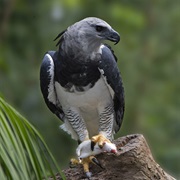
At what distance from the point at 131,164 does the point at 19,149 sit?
104cm

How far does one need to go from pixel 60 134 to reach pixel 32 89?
85 cm

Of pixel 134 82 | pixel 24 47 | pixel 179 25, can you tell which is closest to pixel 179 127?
pixel 134 82

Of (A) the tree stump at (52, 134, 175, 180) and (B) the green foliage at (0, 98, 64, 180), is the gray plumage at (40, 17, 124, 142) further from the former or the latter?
(B) the green foliage at (0, 98, 64, 180)

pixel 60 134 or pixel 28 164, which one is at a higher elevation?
pixel 28 164

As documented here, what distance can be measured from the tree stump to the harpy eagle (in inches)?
12.5

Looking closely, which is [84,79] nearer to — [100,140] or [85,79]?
[85,79]

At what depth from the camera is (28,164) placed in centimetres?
525

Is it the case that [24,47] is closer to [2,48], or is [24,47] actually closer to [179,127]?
[2,48]

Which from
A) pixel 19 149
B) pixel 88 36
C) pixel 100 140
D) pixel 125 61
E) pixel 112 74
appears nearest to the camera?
pixel 19 149

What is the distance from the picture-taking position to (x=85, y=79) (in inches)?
257

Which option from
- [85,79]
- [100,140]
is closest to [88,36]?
[85,79]

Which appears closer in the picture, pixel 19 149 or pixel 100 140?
pixel 19 149

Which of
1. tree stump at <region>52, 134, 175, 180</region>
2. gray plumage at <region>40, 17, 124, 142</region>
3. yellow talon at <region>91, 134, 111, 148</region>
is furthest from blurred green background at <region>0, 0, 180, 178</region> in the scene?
tree stump at <region>52, 134, 175, 180</region>

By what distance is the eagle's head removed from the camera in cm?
642
